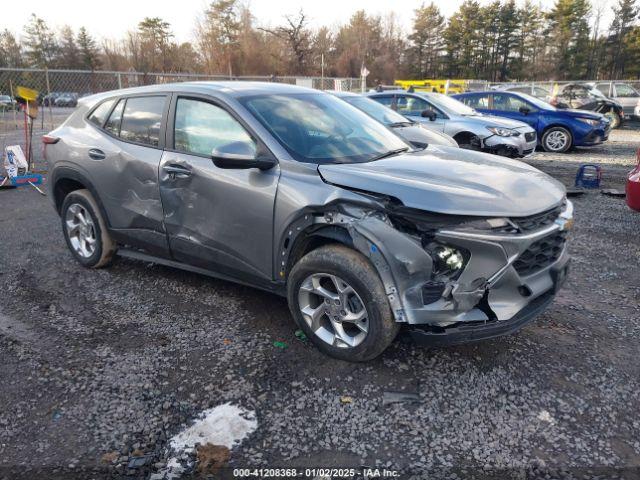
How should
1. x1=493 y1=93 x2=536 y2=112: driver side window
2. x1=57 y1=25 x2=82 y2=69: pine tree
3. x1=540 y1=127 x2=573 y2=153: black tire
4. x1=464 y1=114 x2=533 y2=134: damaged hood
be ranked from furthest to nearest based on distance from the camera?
x1=57 y1=25 x2=82 y2=69: pine tree
x1=493 y1=93 x2=536 y2=112: driver side window
x1=540 y1=127 x2=573 y2=153: black tire
x1=464 y1=114 x2=533 y2=134: damaged hood

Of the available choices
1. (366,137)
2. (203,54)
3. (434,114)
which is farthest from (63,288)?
(203,54)

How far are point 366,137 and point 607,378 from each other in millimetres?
2318

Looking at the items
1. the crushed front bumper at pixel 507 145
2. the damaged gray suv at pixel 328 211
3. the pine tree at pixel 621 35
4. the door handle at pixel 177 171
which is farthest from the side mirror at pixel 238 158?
the pine tree at pixel 621 35

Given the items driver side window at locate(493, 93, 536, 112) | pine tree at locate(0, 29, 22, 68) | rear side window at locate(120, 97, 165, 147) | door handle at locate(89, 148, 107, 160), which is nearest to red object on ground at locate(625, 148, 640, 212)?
rear side window at locate(120, 97, 165, 147)

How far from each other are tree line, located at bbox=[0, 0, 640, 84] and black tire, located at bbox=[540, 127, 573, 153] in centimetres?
3207

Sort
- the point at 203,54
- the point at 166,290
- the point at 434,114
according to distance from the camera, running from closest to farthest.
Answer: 1. the point at 166,290
2. the point at 434,114
3. the point at 203,54

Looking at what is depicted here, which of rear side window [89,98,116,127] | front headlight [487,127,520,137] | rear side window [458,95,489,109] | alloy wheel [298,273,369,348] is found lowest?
alloy wheel [298,273,369,348]

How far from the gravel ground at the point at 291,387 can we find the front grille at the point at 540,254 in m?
0.65

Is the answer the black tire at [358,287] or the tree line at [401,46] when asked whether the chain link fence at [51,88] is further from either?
the tree line at [401,46]

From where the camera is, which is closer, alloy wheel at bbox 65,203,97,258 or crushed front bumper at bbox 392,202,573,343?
crushed front bumper at bbox 392,202,573,343

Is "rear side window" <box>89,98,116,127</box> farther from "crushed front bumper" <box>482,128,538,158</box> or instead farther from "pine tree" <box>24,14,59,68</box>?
"pine tree" <box>24,14,59,68</box>

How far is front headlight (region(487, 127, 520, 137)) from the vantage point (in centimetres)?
1000

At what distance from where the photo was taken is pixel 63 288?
4.49 meters

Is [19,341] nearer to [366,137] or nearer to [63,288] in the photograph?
[63,288]
